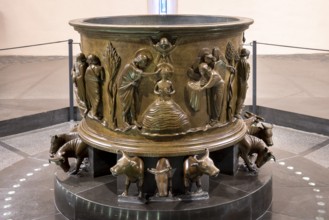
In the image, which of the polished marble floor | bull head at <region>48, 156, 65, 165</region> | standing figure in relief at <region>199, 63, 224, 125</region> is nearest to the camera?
standing figure in relief at <region>199, 63, 224, 125</region>

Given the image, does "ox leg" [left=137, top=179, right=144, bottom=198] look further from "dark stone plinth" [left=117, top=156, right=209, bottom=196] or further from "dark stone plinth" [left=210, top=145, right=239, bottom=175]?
"dark stone plinth" [left=210, top=145, right=239, bottom=175]

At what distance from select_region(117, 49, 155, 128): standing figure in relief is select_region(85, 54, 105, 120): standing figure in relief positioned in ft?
0.58

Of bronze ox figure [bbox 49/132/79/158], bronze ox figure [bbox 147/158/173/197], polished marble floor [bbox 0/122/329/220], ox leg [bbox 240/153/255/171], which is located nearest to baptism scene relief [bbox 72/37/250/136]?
bronze ox figure [bbox 147/158/173/197]

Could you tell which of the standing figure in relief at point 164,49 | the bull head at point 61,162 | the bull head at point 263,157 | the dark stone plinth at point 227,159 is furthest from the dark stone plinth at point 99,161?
the bull head at point 263,157

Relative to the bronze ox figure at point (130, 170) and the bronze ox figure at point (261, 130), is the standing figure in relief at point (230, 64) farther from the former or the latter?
the bronze ox figure at point (130, 170)

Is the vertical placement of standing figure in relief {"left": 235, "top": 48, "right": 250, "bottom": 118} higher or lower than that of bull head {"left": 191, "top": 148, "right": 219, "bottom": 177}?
higher

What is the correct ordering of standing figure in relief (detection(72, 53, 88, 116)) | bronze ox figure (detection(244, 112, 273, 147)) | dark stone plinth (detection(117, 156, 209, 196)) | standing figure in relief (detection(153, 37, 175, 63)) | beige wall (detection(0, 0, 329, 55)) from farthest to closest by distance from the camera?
beige wall (detection(0, 0, 329, 55)), bronze ox figure (detection(244, 112, 273, 147)), standing figure in relief (detection(72, 53, 88, 116)), dark stone plinth (detection(117, 156, 209, 196)), standing figure in relief (detection(153, 37, 175, 63))

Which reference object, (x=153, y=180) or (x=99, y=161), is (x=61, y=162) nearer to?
(x=99, y=161)

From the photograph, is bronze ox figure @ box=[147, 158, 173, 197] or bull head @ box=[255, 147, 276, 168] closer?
bronze ox figure @ box=[147, 158, 173, 197]

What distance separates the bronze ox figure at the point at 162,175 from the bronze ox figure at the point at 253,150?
0.76m

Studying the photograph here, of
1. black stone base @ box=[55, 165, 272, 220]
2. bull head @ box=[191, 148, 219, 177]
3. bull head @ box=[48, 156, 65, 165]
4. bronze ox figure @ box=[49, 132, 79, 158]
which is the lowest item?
black stone base @ box=[55, 165, 272, 220]

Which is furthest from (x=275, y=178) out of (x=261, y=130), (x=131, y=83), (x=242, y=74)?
(x=131, y=83)

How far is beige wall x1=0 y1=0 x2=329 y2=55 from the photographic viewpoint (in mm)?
9766

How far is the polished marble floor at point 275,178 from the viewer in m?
3.67
